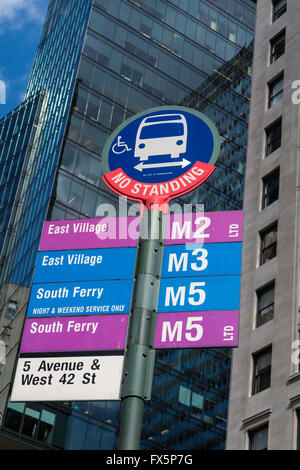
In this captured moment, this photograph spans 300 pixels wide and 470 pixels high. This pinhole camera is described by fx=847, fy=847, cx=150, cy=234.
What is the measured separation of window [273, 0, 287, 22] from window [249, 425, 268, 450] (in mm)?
28277

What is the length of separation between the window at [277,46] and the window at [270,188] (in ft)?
30.7

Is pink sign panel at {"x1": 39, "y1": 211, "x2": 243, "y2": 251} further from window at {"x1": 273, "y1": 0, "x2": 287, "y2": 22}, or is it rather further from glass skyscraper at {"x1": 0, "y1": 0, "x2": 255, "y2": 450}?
glass skyscraper at {"x1": 0, "y1": 0, "x2": 255, "y2": 450}

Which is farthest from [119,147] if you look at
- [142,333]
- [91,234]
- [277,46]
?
[277,46]

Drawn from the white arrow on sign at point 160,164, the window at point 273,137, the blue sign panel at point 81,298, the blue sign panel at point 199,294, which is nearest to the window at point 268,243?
the window at point 273,137

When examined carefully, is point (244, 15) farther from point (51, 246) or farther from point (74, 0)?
point (51, 246)

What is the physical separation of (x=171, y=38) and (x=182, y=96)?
7.42 meters

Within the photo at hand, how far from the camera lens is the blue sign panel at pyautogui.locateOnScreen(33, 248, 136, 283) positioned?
43.3ft

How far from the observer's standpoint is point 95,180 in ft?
256

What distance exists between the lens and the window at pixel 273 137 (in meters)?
49.0

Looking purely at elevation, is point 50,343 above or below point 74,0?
below

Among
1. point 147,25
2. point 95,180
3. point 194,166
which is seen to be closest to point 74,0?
point 147,25

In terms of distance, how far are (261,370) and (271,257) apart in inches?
253

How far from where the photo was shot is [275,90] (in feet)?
169

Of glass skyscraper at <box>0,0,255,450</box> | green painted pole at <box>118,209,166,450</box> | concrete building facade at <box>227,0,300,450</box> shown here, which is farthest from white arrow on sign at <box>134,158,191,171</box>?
glass skyscraper at <box>0,0,255,450</box>
